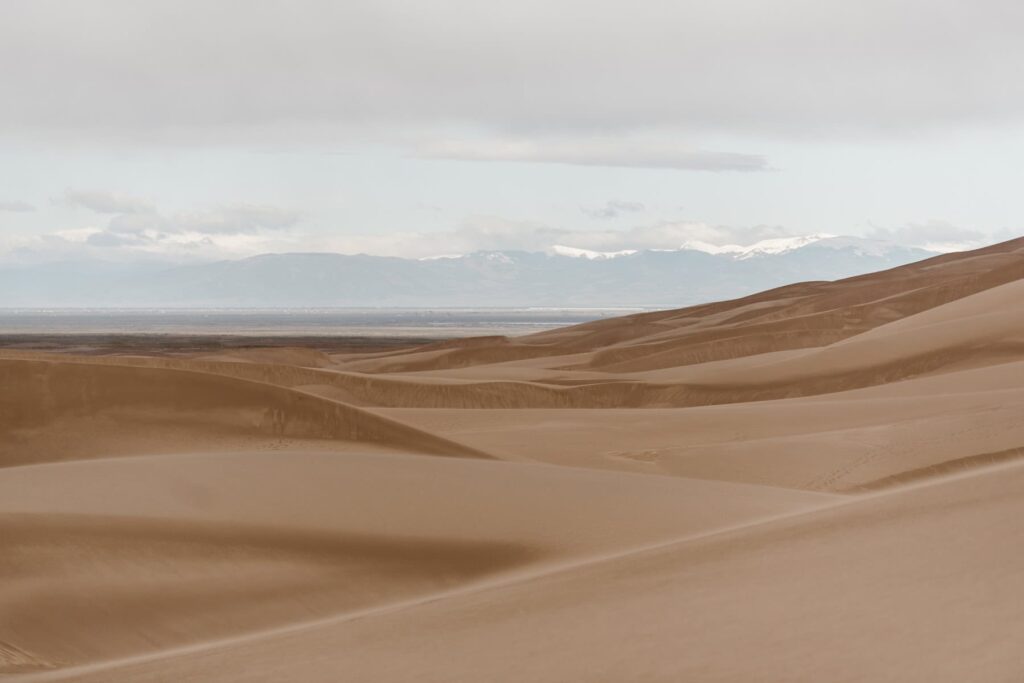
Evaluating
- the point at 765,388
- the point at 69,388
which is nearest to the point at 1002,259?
the point at 765,388

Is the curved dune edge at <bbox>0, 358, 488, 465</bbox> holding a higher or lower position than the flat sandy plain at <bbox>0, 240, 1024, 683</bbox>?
higher

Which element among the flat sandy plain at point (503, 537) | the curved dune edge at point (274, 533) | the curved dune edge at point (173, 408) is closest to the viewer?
the flat sandy plain at point (503, 537)

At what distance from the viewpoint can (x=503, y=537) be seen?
8.98m

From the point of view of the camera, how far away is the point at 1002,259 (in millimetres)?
50094

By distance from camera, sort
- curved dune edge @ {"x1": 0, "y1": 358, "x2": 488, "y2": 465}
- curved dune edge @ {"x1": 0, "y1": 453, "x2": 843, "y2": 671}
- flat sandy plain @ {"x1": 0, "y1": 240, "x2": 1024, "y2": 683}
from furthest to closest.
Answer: curved dune edge @ {"x1": 0, "y1": 358, "x2": 488, "y2": 465}
curved dune edge @ {"x1": 0, "y1": 453, "x2": 843, "y2": 671}
flat sandy plain @ {"x1": 0, "y1": 240, "x2": 1024, "y2": 683}

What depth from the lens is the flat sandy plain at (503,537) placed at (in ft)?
15.1

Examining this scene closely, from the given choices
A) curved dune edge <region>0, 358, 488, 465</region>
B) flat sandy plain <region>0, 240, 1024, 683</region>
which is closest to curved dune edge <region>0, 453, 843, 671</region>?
flat sandy plain <region>0, 240, 1024, 683</region>

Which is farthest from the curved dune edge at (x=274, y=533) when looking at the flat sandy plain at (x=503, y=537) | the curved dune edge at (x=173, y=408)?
the curved dune edge at (x=173, y=408)

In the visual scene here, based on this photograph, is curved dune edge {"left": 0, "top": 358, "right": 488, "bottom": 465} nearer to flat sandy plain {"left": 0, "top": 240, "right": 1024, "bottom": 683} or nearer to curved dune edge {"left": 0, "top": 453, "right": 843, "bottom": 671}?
flat sandy plain {"left": 0, "top": 240, "right": 1024, "bottom": 683}

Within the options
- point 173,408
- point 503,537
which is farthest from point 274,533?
point 173,408

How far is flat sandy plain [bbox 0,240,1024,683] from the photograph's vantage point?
459cm

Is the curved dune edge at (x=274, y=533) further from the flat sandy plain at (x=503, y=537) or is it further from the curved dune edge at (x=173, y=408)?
the curved dune edge at (x=173, y=408)

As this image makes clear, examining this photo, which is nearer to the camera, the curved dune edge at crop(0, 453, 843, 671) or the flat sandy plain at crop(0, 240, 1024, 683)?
the flat sandy plain at crop(0, 240, 1024, 683)

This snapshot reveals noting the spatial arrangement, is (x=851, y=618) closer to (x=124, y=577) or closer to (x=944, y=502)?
(x=944, y=502)
